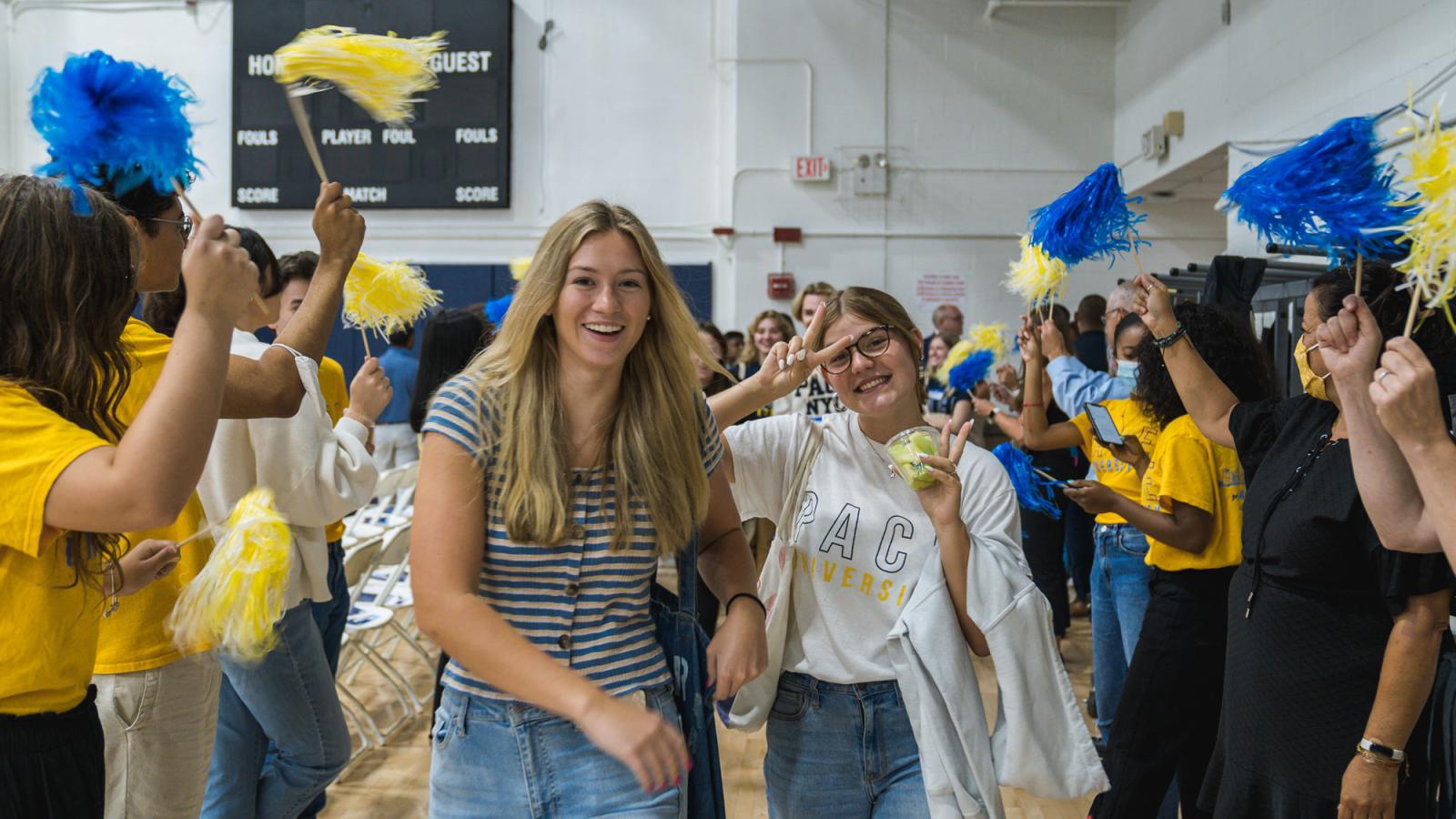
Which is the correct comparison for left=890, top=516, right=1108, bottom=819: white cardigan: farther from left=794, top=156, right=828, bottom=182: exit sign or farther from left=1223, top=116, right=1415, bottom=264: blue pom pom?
Answer: left=794, top=156, right=828, bottom=182: exit sign

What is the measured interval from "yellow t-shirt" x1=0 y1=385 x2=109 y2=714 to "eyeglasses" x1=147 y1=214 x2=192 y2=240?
547 mm

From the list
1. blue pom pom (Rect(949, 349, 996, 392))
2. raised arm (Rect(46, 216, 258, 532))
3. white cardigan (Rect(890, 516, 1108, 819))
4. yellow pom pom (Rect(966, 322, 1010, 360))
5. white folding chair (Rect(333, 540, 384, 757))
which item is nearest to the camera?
raised arm (Rect(46, 216, 258, 532))

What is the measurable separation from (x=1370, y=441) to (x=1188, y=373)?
3.00ft

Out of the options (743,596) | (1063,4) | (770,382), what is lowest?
(743,596)

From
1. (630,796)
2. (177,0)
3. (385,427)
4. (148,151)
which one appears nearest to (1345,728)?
(630,796)

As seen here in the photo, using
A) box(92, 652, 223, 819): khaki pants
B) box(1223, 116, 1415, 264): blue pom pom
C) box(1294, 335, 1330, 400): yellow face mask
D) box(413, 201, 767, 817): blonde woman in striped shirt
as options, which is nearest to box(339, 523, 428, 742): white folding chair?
box(92, 652, 223, 819): khaki pants

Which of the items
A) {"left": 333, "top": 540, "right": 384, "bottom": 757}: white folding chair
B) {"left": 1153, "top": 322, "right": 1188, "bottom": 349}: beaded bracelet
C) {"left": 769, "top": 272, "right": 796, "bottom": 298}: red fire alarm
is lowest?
{"left": 333, "top": 540, "right": 384, "bottom": 757}: white folding chair

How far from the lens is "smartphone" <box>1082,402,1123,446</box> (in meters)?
3.12

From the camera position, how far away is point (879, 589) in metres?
1.95

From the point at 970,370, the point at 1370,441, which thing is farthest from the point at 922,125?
the point at 1370,441

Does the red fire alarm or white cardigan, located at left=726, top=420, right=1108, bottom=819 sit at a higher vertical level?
the red fire alarm

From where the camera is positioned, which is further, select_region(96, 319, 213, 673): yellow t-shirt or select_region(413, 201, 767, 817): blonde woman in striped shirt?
select_region(96, 319, 213, 673): yellow t-shirt

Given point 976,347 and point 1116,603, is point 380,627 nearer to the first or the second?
point 1116,603

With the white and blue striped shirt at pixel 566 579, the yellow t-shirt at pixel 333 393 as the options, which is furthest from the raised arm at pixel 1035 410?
the white and blue striped shirt at pixel 566 579
